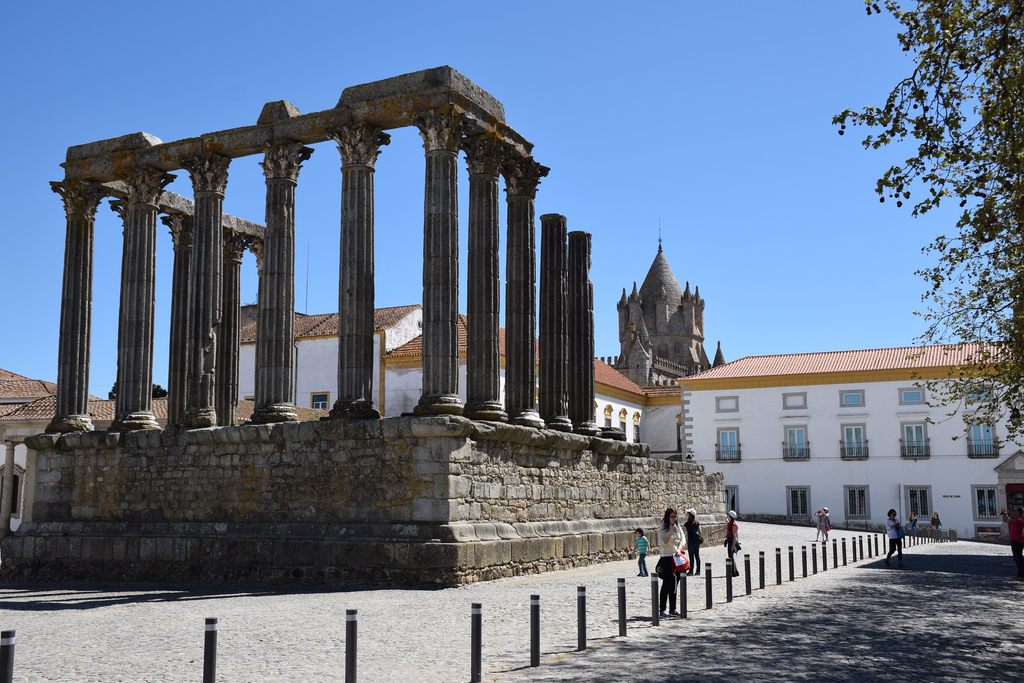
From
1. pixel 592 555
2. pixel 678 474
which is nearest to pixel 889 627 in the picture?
pixel 592 555

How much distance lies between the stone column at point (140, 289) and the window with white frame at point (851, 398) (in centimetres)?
3602

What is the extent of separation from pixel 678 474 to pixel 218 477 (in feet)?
42.7

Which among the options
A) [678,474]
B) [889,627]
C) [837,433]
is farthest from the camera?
[837,433]

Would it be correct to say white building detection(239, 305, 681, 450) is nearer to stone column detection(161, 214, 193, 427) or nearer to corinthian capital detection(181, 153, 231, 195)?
stone column detection(161, 214, 193, 427)

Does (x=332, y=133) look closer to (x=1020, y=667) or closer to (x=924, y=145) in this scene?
(x=924, y=145)

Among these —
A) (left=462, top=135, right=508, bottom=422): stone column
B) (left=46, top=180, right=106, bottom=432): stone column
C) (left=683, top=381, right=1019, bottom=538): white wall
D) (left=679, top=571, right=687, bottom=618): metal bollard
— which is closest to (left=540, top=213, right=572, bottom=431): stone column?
(left=462, top=135, right=508, bottom=422): stone column

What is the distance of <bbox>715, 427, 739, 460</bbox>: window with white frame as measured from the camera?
48.9 meters

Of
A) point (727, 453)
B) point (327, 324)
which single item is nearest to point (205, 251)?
point (327, 324)

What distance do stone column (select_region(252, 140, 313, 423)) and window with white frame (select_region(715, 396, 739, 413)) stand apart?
3489cm

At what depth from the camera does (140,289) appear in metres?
20.4

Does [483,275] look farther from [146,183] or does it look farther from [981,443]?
[981,443]

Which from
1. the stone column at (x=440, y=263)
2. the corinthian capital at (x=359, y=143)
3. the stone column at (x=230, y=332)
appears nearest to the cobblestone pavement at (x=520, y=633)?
the stone column at (x=440, y=263)

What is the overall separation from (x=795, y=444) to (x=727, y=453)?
11.2ft

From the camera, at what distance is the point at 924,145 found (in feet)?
35.3
